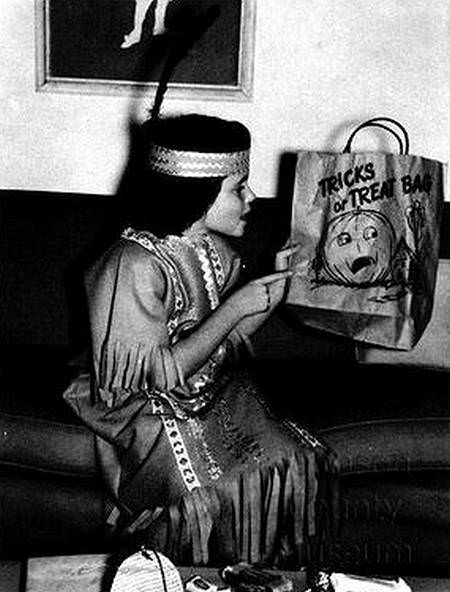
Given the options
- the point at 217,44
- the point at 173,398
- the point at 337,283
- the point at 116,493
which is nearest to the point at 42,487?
the point at 116,493

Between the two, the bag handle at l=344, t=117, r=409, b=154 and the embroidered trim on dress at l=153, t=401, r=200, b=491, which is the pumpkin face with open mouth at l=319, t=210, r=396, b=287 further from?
the embroidered trim on dress at l=153, t=401, r=200, b=491

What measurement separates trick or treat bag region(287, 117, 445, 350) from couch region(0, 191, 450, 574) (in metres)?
0.10

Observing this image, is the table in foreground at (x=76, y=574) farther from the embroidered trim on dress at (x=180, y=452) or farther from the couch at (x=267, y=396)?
the couch at (x=267, y=396)

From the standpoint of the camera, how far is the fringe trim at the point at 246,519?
158 cm

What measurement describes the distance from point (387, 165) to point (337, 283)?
216 mm

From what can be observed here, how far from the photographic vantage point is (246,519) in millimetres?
1609

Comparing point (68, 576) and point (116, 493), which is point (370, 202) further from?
point (68, 576)

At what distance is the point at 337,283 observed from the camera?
180cm

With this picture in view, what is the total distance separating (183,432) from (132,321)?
0.64 ft

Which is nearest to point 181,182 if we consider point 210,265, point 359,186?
point 210,265

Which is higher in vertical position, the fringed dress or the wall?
the wall

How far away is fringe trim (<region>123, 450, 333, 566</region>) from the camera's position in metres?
1.58

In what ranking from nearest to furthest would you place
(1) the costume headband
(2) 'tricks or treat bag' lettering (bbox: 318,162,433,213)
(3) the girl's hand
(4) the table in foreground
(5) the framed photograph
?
(4) the table in foreground
(1) the costume headband
(3) the girl's hand
(2) 'tricks or treat bag' lettering (bbox: 318,162,433,213)
(5) the framed photograph

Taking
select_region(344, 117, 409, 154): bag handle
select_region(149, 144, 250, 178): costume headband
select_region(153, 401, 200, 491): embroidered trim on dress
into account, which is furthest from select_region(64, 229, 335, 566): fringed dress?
select_region(344, 117, 409, 154): bag handle
